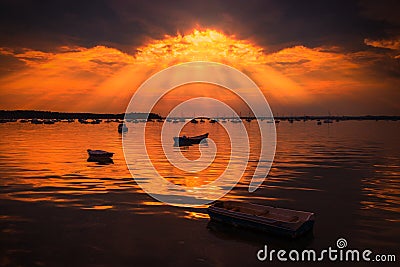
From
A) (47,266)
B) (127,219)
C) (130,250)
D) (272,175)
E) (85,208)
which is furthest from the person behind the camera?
(272,175)

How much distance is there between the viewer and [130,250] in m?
14.1

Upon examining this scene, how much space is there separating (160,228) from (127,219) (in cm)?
231

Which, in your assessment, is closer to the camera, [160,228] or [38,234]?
[38,234]

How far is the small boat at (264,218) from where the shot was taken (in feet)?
49.0

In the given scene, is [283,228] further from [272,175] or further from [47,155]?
[47,155]

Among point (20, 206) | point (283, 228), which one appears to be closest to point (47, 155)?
point (20, 206)

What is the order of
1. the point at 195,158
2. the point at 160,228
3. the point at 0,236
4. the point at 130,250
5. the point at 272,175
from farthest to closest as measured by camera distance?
the point at 195,158 → the point at 272,175 → the point at 160,228 → the point at 0,236 → the point at 130,250

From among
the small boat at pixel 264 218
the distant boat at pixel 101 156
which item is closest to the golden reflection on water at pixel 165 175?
the distant boat at pixel 101 156

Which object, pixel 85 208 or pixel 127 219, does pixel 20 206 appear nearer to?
pixel 85 208
